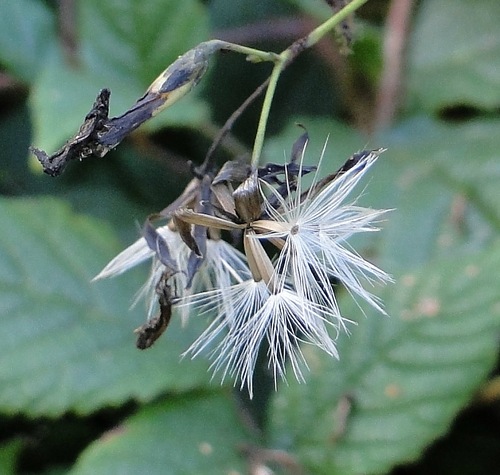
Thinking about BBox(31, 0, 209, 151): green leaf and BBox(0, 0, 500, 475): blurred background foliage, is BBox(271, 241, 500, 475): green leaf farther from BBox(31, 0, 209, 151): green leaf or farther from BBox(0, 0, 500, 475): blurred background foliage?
BBox(31, 0, 209, 151): green leaf

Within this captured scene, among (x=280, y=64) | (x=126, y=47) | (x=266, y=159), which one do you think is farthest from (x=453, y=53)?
(x=280, y=64)

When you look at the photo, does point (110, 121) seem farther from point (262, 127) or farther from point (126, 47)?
point (126, 47)

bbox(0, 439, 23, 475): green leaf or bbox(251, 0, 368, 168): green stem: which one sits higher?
bbox(251, 0, 368, 168): green stem

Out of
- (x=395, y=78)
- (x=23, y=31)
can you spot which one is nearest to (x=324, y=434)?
(x=395, y=78)

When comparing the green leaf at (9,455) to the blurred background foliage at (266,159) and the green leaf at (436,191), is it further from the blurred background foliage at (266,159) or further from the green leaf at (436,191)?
the green leaf at (436,191)

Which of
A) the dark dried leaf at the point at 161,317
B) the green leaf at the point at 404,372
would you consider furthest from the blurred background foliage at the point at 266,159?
the dark dried leaf at the point at 161,317

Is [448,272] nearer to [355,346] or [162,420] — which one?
[355,346]

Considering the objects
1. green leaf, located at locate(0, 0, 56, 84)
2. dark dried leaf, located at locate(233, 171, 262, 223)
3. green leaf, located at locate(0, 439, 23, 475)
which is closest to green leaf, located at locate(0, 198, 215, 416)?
green leaf, located at locate(0, 439, 23, 475)
